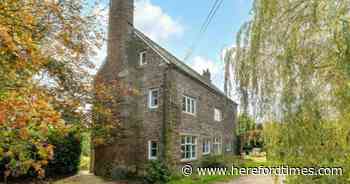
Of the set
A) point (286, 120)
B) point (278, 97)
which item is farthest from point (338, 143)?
point (278, 97)

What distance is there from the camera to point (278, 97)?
14.9 feet

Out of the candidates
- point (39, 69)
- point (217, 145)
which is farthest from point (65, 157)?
point (39, 69)

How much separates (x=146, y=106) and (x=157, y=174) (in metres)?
3.94

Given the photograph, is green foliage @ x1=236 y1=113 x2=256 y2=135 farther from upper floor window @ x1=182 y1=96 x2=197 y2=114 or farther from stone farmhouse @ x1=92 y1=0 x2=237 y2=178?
upper floor window @ x1=182 y1=96 x2=197 y2=114

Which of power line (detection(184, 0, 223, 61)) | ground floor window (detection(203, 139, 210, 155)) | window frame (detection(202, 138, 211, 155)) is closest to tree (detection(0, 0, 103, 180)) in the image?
power line (detection(184, 0, 223, 61))

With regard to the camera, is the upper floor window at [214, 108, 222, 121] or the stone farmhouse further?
the upper floor window at [214, 108, 222, 121]

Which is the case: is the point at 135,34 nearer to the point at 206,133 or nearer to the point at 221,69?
the point at 206,133

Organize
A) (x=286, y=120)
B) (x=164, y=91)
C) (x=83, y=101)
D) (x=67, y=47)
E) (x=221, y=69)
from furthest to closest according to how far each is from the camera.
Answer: (x=164, y=91) < (x=83, y=101) < (x=67, y=47) < (x=221, y=69) < (x=286, y=120)

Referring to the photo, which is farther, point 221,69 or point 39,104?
point 221,69

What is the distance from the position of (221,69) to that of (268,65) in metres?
1.06

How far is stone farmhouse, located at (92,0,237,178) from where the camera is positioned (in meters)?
14.2

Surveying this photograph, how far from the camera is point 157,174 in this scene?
12.6m

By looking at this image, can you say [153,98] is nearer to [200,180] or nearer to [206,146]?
[200,180]

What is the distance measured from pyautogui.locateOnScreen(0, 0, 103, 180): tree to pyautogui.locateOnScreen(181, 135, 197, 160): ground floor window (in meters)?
6.46
